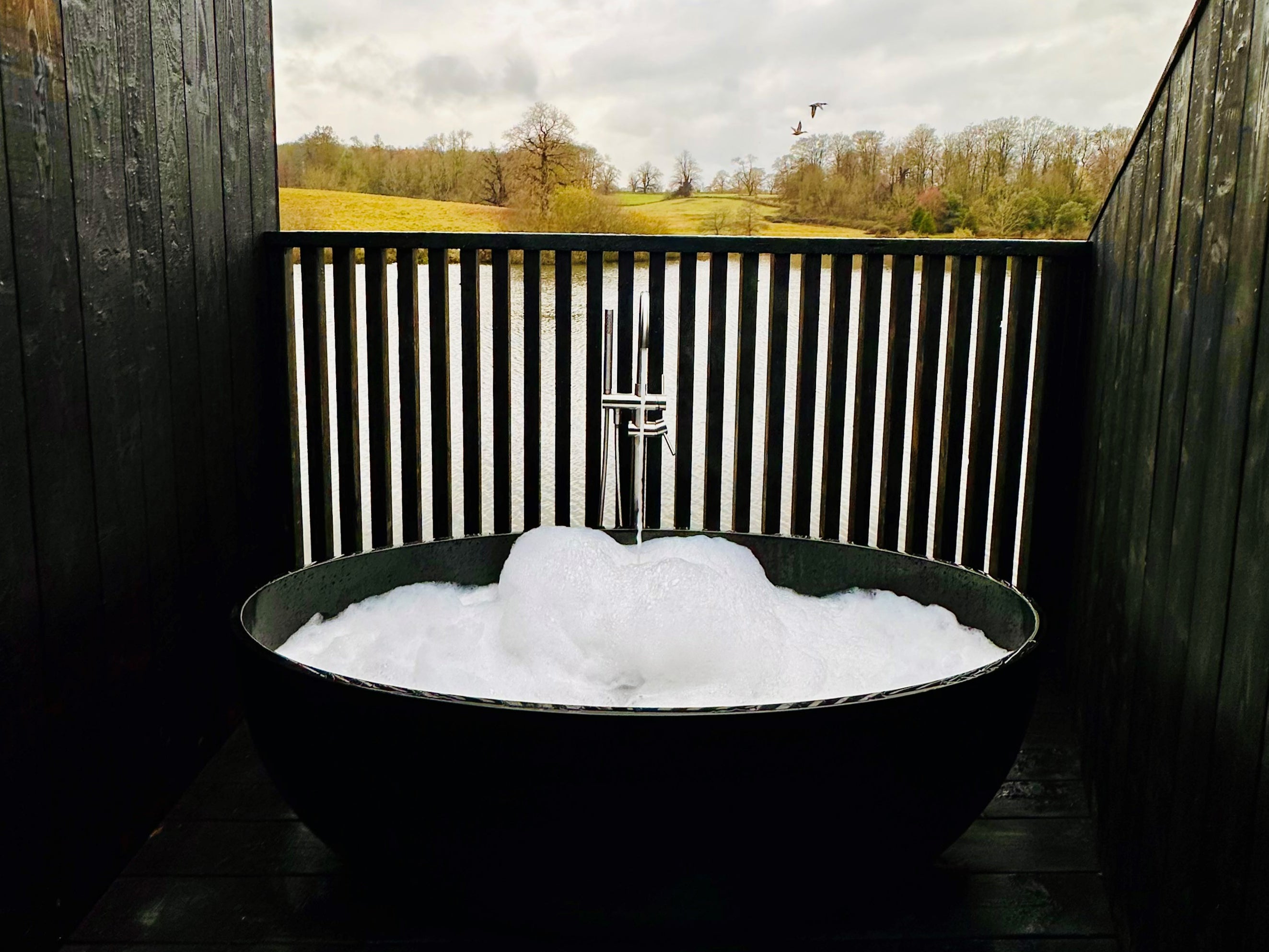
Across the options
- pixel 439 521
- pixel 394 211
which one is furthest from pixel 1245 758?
pixel 394 211

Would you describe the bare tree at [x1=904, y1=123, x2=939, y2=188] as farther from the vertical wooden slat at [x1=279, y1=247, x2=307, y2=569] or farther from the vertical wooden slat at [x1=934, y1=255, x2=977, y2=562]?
the vertical wooden slat at [x1=279, y1=247, x2=307, y2=569]

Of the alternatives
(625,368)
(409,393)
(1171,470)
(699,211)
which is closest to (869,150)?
(699,211)

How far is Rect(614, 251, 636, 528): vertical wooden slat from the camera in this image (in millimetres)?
2662

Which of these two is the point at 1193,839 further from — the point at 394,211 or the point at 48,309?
the point at 394,211

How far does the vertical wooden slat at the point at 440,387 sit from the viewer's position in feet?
9.05

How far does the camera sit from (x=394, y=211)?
348 centimetres

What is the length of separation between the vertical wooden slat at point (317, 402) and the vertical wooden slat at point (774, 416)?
4.00ft

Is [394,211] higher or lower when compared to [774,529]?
higher

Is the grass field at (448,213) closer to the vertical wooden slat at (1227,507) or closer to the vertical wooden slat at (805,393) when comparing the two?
the vertical wooden slat at (805,393)

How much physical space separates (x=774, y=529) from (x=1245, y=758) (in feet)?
5.65

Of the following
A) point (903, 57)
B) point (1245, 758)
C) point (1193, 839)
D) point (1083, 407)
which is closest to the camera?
point (1245, 758)

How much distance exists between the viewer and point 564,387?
9.32 feet

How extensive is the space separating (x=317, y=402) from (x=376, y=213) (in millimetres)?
956

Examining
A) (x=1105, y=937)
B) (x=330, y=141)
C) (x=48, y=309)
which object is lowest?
(x=1105, y=937)
